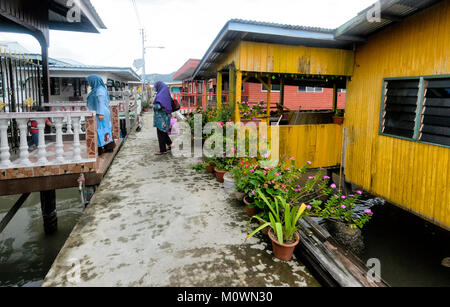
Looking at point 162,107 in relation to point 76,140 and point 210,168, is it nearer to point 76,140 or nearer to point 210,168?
point 210,168

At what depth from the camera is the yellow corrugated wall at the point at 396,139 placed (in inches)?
175

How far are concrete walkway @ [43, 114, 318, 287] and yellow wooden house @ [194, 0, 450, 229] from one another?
3070mm

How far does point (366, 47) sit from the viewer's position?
618cm

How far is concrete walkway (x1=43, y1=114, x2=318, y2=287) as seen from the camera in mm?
2354

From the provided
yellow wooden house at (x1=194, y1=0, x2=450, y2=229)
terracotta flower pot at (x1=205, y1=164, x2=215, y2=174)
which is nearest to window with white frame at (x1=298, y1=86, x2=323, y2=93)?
yellow wooden house at (x1=194, y1=0, x2=450, y2=229)

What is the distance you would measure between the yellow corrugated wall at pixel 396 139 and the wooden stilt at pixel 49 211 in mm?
7004

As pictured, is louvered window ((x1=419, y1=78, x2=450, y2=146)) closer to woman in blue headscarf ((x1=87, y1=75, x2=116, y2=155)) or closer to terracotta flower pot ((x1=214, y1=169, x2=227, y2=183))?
terracotta flower pot ((x1=214, y1=169, x2=227, y2=183))

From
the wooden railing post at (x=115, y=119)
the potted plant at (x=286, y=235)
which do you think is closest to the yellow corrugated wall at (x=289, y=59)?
the wooden railing post at (x=115, y=119)

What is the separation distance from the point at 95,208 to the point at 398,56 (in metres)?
6.15

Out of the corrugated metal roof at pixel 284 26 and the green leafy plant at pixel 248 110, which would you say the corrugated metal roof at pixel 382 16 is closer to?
the corrugated metal roof at pixel 284 26

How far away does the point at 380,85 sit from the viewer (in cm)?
573

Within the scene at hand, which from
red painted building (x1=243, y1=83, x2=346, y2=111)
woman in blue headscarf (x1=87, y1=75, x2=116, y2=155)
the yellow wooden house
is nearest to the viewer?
the yellow wooden house

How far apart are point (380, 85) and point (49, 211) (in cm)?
767
